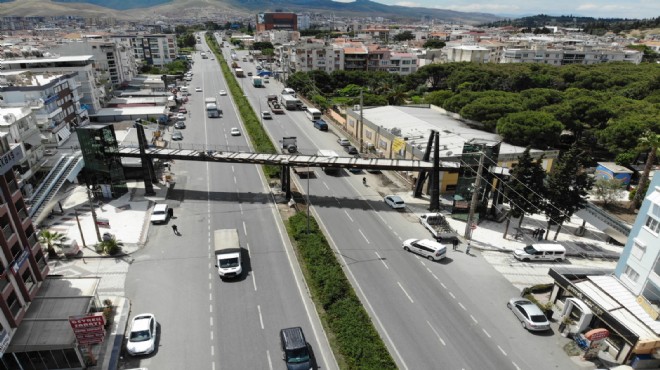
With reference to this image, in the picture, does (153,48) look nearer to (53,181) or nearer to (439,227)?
(53,181)

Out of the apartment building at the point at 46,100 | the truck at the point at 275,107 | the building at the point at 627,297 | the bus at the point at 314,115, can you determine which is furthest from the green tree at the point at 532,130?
the apartment building at the point at 46,100

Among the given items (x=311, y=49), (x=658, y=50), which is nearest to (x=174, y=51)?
(x=311, y=49)

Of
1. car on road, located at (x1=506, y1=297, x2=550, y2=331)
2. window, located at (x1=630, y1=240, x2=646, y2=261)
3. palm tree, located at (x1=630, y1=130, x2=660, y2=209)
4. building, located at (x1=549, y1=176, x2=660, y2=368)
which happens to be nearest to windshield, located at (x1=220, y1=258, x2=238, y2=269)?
car on road, located at (x1=506, y1=297, x2=550, y2=331)

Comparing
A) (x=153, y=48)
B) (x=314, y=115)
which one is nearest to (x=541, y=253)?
(x=314, y=115)

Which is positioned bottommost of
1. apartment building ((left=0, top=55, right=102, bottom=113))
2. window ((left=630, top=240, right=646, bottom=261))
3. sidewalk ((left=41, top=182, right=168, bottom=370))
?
sidewalk ((left=41, top=182, right=168, bottom=370))

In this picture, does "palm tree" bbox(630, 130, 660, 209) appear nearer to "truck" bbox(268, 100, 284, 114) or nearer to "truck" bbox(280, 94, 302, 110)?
"truck" bbox(268, 100, 284, 114)

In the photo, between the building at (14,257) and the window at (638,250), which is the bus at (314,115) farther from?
the window at (638,250)
